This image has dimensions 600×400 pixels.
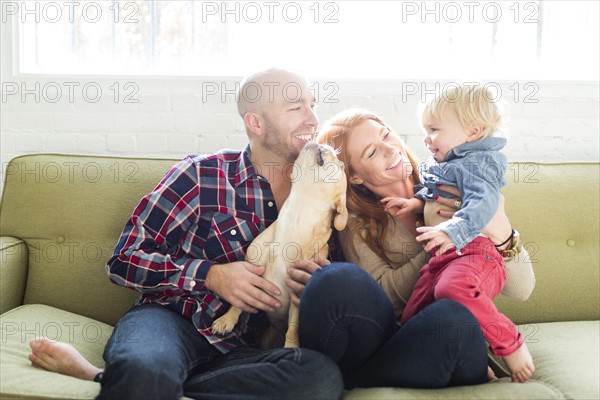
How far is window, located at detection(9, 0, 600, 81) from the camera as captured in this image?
2.61 meters

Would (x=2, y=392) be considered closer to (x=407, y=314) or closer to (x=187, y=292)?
(x=187, y=292)

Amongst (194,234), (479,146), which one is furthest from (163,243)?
(479,146)

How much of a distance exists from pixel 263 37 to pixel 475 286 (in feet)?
4.69

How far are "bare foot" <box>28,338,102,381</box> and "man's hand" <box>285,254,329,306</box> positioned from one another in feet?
1.63

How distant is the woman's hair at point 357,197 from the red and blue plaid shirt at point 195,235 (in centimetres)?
21

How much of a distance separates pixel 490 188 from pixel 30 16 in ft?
6.08

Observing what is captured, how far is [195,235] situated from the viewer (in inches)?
72.7

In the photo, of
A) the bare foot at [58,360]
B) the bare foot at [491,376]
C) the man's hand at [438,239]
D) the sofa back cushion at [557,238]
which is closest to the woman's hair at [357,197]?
the man's hand at [438,239]

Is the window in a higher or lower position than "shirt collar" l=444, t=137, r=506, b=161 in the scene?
higher

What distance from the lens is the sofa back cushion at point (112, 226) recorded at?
204 centimetres

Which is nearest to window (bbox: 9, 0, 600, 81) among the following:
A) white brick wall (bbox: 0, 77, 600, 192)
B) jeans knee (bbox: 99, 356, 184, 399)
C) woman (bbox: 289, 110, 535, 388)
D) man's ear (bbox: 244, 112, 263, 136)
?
white brick wall (bbox: 0, 77, 600, 192)

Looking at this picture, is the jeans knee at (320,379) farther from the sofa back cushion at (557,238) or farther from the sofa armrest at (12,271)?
the sofa armrest at (12,271)

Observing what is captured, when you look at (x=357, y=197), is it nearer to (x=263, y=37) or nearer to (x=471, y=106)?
(x=471, y=106)

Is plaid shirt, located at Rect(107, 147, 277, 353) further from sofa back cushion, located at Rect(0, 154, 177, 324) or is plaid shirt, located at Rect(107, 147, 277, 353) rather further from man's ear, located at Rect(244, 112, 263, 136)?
sofa back cushion, located at Rect(0, 154, 177, 324)
